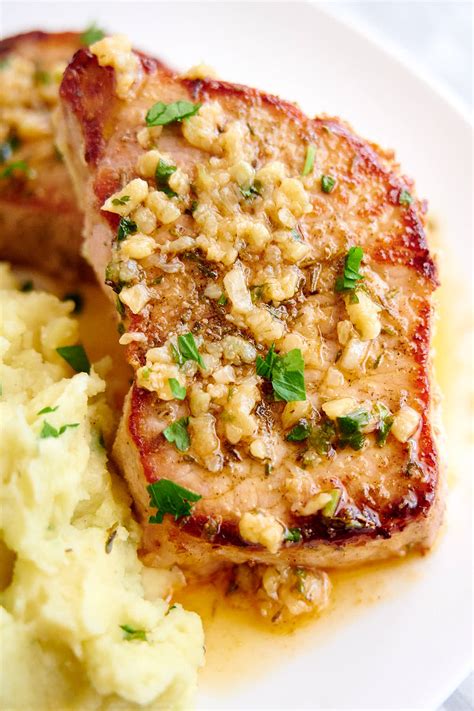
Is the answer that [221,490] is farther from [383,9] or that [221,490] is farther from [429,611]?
[383,9]

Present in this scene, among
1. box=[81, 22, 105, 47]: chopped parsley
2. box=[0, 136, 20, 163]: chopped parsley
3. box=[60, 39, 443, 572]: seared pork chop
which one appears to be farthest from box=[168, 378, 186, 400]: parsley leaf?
box=[81, 22, 105, 47]: chopped parsley

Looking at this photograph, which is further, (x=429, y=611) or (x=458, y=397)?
(x=458, y=397)

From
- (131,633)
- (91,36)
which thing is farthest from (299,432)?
(91,36)

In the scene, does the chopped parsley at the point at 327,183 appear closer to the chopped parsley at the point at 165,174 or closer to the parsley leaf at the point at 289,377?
the chopped parsley at the point at 165,174

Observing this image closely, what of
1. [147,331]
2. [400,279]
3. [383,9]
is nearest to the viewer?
[147,331]

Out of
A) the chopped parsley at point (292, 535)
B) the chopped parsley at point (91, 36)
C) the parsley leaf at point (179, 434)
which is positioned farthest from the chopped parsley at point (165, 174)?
the chopped parsley at point (91, 36)

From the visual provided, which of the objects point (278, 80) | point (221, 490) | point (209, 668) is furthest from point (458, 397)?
point (278, 80)
